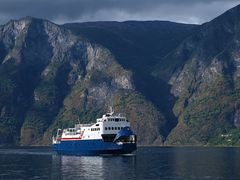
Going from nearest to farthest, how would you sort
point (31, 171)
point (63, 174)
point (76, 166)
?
point (63, 174)
point (31, 171)
point (76, 166)

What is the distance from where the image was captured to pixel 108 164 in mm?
196250

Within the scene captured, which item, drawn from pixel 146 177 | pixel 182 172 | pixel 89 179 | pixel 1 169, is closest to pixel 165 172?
pixel 182 172

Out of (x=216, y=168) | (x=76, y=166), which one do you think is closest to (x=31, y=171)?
(x=76, y=166)

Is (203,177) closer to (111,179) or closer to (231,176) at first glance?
(231,176)

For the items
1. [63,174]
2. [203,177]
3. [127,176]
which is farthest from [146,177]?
[63,174]

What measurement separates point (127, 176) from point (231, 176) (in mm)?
27664

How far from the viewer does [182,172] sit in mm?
166625

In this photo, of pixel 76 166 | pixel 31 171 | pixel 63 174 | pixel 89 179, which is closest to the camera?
pixel 89 179

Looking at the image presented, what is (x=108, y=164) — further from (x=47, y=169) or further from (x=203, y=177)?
(x=203, y=177)

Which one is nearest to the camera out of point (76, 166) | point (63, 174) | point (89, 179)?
point (89, 179)

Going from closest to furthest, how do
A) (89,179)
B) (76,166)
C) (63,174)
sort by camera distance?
(89,179) < (63,174) < (76,166)

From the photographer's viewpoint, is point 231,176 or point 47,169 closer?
point 231,176

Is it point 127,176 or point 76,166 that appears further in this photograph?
point 76,166

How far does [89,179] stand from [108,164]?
160ft
